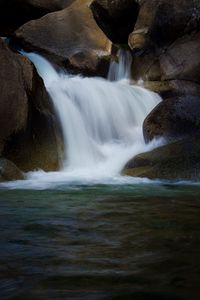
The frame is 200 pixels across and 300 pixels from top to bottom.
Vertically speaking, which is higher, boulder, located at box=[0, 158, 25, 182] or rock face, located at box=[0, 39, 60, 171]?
rock face, located at box=[0, 39, 60, 171]

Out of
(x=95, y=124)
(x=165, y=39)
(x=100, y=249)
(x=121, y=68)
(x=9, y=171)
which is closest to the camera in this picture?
(x=100, y=249)

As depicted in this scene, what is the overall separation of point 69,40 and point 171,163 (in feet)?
30.2

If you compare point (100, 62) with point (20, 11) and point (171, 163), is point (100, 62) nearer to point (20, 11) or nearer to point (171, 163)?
point (20, 11)

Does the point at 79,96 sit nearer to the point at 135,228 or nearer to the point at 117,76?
the point at 117,76

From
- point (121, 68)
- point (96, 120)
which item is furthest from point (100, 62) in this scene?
point (96, 120)

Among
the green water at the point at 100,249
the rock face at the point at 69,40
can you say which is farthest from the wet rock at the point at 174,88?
the green water at the point at 100,249

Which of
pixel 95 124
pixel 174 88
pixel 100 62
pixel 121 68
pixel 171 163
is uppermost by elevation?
pixel 100 62

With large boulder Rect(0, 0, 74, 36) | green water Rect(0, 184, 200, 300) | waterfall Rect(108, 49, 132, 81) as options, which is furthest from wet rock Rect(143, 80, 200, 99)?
green water Rect(0, 184, 200, 300)

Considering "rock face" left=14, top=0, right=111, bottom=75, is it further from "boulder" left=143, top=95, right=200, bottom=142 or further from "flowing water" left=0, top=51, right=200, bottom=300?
"flowing water" left=0, top=51, right=200, bottom=300

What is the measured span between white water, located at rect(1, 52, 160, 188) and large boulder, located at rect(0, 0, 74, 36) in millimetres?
1805

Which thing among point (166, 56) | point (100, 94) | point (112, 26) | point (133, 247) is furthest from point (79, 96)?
point (133, 247)

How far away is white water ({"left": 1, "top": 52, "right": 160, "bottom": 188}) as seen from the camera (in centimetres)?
1088

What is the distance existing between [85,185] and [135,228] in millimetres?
4201

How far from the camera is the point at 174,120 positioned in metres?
12.0
